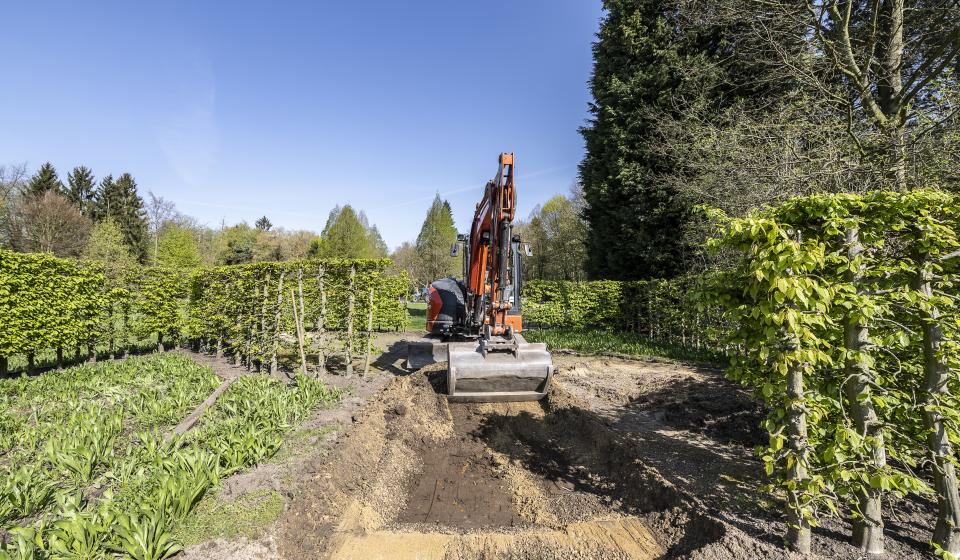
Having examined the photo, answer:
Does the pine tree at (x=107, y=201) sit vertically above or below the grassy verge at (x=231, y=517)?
above

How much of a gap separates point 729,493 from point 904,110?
7.44 meters

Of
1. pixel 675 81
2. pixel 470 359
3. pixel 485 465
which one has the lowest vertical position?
pixel 485 465

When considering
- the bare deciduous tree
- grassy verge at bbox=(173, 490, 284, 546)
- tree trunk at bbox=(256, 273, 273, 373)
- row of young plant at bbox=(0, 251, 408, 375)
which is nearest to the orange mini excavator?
row of young plant at bbox=(0, 251, 408, 375)

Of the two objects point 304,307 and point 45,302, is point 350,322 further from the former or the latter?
point 45,302

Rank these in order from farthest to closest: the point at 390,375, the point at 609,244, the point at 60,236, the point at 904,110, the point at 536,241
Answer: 1. the point at 536,241
2. the point at 60,236
3. the point at 609,244
4. the point at 390,375
5. the point at 904,110

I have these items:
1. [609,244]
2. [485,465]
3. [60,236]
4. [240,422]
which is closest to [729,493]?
[485,465]

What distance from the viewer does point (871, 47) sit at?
7.02m

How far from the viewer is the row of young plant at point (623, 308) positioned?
12.3 meters

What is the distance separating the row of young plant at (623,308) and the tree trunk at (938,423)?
351 inches

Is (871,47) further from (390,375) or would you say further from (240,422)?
(240,422)

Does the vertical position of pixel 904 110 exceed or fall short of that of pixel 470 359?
it exceeds it

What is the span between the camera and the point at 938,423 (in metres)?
2.61

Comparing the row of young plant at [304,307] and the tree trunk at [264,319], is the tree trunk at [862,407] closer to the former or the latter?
the row of young plant at [304,307]

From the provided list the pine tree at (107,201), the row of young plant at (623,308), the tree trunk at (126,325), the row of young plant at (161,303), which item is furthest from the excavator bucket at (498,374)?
the pine tree at (107,201)
